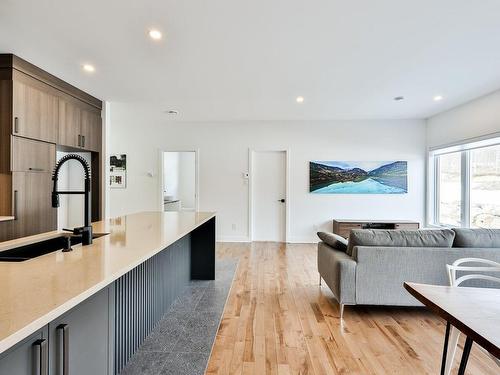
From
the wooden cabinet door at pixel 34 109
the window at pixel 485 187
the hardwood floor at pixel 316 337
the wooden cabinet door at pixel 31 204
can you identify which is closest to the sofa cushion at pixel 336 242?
the hardwood floor at pixel 316 337

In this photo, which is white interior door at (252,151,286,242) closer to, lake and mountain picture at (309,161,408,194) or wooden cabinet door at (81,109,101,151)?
lake and mountain picture at (309,161,408,194)

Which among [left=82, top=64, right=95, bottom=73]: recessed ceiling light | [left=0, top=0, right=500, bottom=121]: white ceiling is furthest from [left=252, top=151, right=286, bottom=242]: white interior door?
[left=82, top=64, right=95, bottom=73]: recessed ceiling light

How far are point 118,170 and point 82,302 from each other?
552 cm

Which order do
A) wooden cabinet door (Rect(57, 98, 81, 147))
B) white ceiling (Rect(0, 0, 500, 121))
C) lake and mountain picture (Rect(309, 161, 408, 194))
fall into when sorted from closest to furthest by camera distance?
white ceiling (Rect(0, 0, 500, 121)), wooden cabinet door (Rect(57, 98, 81, 147)), lake and mountain picture (Rect(309, 161, 408, 194))

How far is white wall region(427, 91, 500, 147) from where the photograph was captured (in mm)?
3965

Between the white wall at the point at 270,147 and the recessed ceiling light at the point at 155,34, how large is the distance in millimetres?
3125

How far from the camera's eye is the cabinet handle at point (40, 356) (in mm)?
811

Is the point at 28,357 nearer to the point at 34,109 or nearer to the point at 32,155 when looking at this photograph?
the point at 32,155

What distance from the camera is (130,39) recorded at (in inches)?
101

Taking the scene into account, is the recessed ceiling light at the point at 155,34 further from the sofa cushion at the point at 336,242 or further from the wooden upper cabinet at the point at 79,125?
the sofa cushion at the point at 336,242

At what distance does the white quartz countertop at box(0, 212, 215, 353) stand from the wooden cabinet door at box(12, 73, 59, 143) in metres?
2.06

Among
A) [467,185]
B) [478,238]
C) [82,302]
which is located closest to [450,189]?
[467,185]

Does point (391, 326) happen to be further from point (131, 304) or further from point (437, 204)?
point (437, 204)

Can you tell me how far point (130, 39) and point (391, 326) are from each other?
3.50 m
